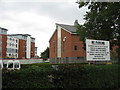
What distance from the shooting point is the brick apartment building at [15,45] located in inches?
2601

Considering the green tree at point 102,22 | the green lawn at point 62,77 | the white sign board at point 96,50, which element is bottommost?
the green lawn at point 62,77

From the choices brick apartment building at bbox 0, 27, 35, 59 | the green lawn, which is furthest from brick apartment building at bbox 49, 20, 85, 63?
brick apartment building at bbox 0, 27, 35, 59

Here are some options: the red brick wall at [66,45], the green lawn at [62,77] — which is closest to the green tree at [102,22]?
the green lawn at [62,77]

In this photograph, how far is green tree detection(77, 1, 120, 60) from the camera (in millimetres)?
12919

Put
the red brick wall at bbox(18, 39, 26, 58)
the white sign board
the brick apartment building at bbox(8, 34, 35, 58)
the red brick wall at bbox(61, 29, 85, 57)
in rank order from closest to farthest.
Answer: the white sign board → the red brick wall at bbox(61, 29, 85, 57) → the red brick wall at bbox(18, 39, 26, 58) → the brick apartment building at bbox(8, 34, 35, 58)

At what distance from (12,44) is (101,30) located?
6421 centimetres

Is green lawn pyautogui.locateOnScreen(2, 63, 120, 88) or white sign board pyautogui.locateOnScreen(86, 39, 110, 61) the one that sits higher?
white sign board pyautogui.locateOnScreen(86, 39, 110, 61)

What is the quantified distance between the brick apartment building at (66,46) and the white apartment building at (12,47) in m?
36.7

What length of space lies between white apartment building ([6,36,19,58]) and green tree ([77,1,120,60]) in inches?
2360

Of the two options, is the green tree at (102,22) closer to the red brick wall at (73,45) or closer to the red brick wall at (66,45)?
the red brick wall at (73,45)

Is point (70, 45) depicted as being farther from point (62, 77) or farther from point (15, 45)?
point (15, 45)

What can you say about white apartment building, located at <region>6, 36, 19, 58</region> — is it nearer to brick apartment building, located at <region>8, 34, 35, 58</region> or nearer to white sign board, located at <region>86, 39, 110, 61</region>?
brick apartment building, located at <region>8, 34, 35, 58</region>

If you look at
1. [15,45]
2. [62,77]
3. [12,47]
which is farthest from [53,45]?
[15,45]

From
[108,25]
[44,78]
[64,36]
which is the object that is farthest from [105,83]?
[64,36]
